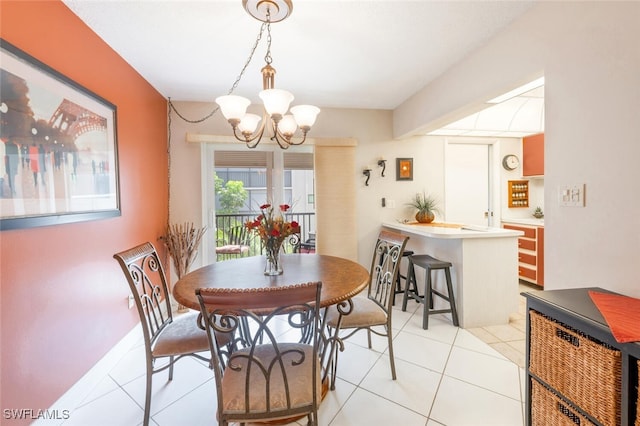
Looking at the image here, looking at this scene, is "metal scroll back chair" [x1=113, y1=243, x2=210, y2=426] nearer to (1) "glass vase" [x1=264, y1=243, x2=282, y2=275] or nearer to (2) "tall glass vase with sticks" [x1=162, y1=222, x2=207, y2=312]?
(1) "glass vase" [x1=264, y1=243, x2=282, y2=275]

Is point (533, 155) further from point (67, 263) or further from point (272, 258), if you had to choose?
point (67, 263)

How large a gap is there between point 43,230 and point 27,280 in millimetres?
269

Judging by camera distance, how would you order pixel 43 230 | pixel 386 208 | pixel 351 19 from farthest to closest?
pixel 386 208, pixel 351 19, pixel 43 230

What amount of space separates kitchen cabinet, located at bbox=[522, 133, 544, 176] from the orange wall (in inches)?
199

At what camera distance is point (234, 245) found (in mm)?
3859

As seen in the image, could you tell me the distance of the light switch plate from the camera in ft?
5.07

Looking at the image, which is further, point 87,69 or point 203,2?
point 87,69

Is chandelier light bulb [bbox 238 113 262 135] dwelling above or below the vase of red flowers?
above

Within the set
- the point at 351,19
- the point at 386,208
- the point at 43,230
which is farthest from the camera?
the point at 386,208

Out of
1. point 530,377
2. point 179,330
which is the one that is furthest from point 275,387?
point 530,377

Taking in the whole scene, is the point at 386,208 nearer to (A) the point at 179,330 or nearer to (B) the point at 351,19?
(B) the point at 351,19

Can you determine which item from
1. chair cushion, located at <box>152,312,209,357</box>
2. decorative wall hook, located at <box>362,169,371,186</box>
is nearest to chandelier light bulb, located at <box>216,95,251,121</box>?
chair cushion, located at <box>152,312,209,357</box>

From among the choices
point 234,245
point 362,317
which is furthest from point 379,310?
point 234,245

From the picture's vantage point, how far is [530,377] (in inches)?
55.1
